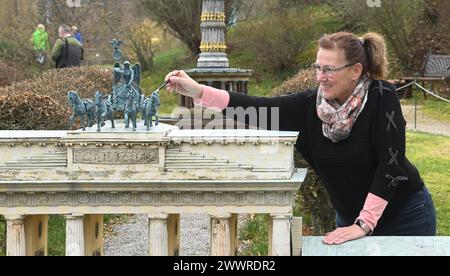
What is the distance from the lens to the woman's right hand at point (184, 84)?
6.41 meters

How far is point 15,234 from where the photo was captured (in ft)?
48.5

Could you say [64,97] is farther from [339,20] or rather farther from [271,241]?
[339,20]

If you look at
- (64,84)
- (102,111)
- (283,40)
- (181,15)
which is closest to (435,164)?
(64,84)

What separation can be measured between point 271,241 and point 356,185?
8.33 m

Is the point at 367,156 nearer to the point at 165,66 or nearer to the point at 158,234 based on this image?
the point at 158,234

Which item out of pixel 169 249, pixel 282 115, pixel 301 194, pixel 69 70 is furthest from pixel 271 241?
pixel 69 70

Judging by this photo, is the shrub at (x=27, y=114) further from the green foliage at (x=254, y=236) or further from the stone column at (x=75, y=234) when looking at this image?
the stone column at (x=75, y=234)

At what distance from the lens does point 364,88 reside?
6.25 m

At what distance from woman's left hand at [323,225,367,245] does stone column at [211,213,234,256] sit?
28.3 feet

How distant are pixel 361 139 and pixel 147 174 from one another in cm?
844

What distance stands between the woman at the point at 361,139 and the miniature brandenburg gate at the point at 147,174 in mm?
7699

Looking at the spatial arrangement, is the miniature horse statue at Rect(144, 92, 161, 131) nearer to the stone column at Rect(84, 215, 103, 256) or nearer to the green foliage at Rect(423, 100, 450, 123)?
the stone column at Rect(84, 215, 103, 256)

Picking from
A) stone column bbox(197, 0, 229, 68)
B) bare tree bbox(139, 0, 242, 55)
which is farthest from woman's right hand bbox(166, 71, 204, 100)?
bare tree bbox(139, 0, 242, 55)

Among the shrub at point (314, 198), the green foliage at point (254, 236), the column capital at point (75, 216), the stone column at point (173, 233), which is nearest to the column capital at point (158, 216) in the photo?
the stone column at point (173, 233)
